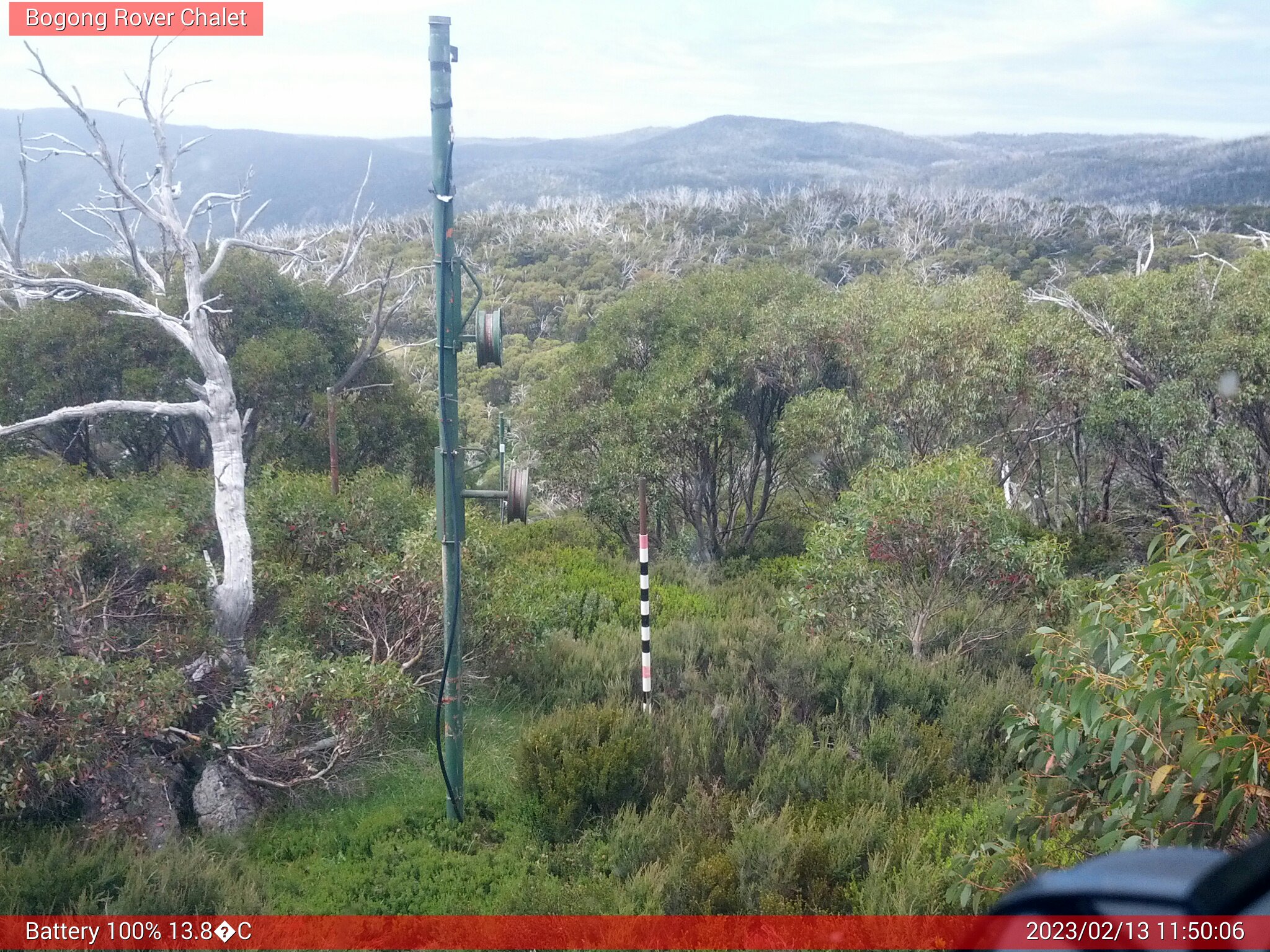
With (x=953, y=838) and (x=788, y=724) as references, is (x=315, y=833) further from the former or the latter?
(x=953, y=838)

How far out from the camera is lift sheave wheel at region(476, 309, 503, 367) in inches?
214

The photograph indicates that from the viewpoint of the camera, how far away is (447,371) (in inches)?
219

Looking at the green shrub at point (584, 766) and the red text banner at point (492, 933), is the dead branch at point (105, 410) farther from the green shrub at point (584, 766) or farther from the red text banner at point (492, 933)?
the green shrub at point (584, 766)

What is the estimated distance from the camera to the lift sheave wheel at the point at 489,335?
544 cm

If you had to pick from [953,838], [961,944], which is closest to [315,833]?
[953,838]

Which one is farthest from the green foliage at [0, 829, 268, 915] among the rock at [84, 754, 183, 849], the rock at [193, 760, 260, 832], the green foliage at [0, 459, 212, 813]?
the rock at [193, 760, 260, 832]

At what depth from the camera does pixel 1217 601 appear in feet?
9.99

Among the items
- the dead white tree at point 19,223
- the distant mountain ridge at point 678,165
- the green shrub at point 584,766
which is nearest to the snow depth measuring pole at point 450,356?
the green shrub at point 584,766

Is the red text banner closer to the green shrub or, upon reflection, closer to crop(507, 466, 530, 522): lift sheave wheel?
the green shrub

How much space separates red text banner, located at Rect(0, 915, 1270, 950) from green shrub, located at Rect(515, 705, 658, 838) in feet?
3.86

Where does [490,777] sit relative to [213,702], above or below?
below

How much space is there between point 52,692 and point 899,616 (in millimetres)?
7126

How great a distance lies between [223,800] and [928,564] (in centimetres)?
645

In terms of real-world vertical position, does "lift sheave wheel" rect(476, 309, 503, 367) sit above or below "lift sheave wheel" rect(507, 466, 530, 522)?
above
